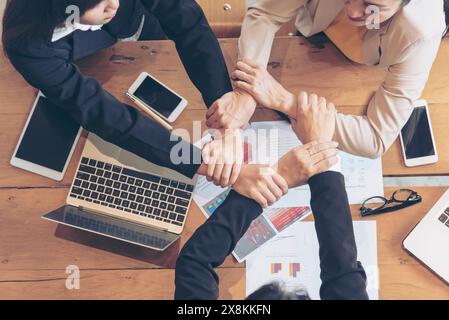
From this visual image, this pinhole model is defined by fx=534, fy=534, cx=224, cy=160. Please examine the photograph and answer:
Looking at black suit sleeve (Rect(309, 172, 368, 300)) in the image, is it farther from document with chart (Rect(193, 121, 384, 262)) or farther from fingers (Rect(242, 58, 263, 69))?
fingers (Rect(242, 58, 263, 69))

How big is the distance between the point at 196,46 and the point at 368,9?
47 cm

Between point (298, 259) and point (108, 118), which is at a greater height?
point (108, 118)

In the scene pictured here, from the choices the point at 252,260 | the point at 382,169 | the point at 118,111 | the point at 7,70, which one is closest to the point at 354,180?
the point at 382,169

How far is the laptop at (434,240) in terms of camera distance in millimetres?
1365

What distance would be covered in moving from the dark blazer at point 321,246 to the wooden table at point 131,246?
10 centimetres

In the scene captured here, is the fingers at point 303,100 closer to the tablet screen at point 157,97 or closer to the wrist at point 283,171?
the wrist at point 283,171

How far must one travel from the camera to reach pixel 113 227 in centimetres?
139

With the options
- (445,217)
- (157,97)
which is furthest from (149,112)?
(445,217)

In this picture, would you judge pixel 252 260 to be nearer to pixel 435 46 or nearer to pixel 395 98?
pixel 395 98

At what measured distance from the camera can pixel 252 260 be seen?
1.40 meters

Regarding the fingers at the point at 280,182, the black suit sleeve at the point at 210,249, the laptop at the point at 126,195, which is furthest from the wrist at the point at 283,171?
the laptop at the point at 126,195

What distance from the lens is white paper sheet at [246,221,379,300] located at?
1385 mm

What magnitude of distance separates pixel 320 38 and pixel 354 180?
1.34 ft

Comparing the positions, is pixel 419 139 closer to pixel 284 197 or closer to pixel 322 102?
pixel 322 102
